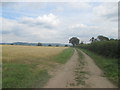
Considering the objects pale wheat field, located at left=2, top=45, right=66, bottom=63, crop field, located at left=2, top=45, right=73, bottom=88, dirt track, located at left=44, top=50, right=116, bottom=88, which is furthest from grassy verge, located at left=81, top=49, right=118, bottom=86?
pale wheat field, located at left=2, top=45, right=66, bottom=63

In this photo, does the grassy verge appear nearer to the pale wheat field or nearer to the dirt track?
the dirt track

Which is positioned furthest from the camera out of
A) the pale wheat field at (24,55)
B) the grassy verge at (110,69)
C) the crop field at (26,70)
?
the pale wheat field at (24,55)

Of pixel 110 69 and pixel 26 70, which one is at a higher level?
pixel 26 70

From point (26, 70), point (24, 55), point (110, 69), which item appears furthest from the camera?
point (24, 55)

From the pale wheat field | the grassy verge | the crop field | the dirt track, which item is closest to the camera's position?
the dirt track

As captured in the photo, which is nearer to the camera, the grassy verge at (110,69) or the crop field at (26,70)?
the crop field at (26,70)

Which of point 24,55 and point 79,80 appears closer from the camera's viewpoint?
point 79,80

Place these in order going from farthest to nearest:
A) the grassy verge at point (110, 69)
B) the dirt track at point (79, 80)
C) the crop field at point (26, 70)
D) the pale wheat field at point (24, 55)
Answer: the pale wheat field at point (24, 55)
the grassy verge at point (110, 69)
the crop field at point (26, 70)
the dirt track at point (79, 80)

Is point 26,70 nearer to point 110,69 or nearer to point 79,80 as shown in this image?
point 79,80

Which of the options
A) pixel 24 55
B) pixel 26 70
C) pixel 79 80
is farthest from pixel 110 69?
pixel 24 55

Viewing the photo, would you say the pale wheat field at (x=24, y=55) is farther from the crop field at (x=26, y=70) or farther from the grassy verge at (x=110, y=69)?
the grassy verge at (x=110, y=69)

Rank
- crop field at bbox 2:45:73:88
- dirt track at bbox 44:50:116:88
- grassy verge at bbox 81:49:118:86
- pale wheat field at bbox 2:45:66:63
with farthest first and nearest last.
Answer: pale wheat field at bbox 2:45:66:63 → grassy verge at bbox 81:49:118:86 → crop field at bbox 2:45:73:88 → dirt track at bbox 44:50:116:88

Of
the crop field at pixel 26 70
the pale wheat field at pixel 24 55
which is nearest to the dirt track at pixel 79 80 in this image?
the crop field at pixel 26 70

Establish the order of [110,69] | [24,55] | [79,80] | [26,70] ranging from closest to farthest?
[79,80]
[26,70]
[110,69]
[24,55]
